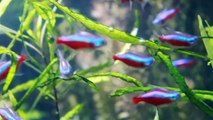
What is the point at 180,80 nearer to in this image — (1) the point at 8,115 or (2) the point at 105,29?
(2) the point at 105,29

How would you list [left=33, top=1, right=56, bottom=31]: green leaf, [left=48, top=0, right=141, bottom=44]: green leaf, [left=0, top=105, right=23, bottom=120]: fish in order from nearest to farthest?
[left=48, top=0, right=141, bottom=44]: green leaf, [left=0, top=105, right=23, bottom=120]: fish, [left=33, top=1, right=56, bottom=31]: green leaf

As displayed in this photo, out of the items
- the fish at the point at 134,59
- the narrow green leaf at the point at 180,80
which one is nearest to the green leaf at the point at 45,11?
the fish at the point at 134,59

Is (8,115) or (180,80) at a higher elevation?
(180,80)

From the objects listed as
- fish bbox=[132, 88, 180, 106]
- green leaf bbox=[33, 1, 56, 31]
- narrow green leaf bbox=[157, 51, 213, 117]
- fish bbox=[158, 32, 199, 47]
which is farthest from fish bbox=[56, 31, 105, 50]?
narrow green leaf bbox=[157, 51, 213, 117]

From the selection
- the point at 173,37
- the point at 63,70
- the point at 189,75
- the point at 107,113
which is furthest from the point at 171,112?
the point at 63,70

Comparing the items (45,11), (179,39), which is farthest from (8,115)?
(179,39)

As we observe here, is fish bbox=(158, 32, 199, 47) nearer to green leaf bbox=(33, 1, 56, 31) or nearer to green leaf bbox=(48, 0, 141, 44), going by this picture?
green leaf bbox=(33, 1, 56, 31)
